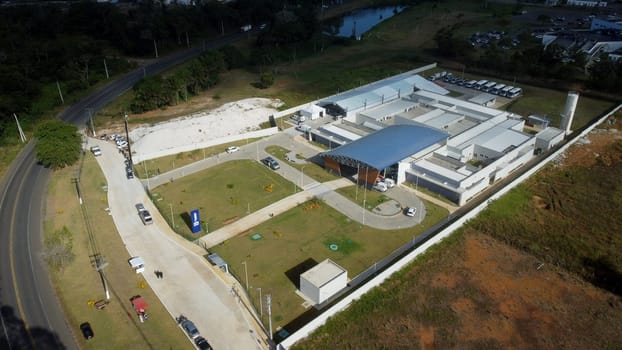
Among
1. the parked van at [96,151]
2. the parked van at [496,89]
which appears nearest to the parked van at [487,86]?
the parked van at [496,89]

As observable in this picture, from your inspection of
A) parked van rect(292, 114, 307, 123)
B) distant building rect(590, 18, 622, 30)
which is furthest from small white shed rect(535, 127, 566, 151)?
distant building rect(590, 18, 622, 30)

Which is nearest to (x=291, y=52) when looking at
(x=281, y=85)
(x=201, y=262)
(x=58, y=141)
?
(x=281, y=85)

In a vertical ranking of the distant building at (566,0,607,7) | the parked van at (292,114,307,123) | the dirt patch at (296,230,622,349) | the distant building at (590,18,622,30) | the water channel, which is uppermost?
the distant building at (566,0,607,7)

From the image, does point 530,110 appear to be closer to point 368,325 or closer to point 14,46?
point 368,325

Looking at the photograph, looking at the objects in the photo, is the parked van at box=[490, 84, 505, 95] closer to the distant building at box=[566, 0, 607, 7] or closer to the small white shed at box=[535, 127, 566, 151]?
the small white shed at box=[535, 127, 566, 151]

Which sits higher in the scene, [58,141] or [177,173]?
[58,141]

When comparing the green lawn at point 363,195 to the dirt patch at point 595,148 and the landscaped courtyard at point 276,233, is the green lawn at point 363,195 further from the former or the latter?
the dirt patch at point 595,148
